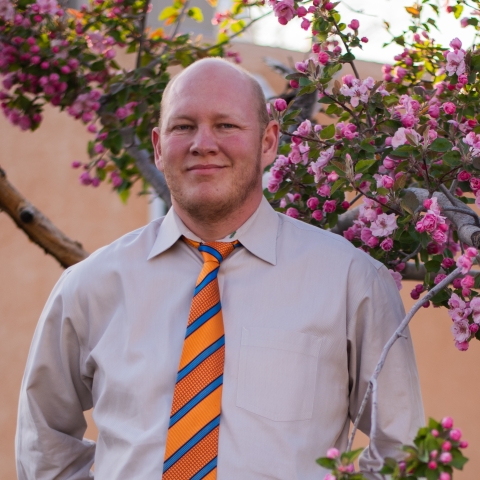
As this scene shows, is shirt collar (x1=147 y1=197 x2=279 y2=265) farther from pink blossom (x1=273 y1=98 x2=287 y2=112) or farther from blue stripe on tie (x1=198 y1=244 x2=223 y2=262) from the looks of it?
pink blossom (x1=273 y1=98 x2=287 y2=112)

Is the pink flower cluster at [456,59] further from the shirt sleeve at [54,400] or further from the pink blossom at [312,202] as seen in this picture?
the shirt sleeve at [54,400]

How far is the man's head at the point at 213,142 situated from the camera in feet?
7.44

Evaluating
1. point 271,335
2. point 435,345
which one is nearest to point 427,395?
point 435,345

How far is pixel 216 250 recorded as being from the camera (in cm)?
A: 234

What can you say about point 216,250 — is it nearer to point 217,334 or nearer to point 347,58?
point 217,334

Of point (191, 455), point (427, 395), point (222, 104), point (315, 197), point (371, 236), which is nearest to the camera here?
Result: point (191, 455)

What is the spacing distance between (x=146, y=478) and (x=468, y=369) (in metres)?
6.26

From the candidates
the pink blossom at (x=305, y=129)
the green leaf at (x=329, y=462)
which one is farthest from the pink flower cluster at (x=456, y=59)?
the green leaf at (x=329, y=462)

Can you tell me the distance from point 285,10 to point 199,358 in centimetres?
117

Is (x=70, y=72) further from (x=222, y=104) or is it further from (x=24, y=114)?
(x=222, y=104)

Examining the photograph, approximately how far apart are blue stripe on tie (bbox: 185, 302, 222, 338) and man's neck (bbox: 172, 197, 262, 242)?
225 mm

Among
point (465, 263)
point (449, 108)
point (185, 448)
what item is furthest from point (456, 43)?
point (185, 448)

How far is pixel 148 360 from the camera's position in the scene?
87.7 inches

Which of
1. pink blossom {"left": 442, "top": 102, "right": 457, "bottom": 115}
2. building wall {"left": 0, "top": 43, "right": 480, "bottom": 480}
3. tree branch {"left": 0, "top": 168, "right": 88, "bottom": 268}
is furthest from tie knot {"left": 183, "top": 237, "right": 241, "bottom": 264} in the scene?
building wall {"left": 0, "top": 43, "right": 480, "bottom": 480}
